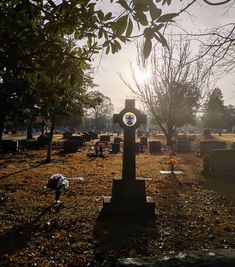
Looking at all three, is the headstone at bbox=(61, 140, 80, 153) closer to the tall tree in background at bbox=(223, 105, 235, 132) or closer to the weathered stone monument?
the weathered stone monument

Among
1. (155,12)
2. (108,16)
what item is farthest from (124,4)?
(108,16)

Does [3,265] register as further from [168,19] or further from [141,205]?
[168,19]

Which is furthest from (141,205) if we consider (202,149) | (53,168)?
(202,149)

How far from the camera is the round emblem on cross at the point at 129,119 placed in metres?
10.2

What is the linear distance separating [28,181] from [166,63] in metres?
24.1

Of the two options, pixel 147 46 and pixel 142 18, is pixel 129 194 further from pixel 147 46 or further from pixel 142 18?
pixel 142 18

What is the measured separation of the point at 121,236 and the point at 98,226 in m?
0.81

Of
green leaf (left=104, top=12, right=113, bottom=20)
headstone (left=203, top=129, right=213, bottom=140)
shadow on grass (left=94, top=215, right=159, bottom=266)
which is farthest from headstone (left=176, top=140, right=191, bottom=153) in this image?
green leaf (left=104, top=12, right=113, bottom=20)

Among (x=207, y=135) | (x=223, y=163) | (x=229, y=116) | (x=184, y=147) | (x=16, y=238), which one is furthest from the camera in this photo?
(x=229, y=116)

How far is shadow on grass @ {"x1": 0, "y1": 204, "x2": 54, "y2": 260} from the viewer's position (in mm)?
6184

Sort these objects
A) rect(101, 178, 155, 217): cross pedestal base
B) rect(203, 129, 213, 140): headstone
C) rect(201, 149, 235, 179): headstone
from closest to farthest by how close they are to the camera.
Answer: rect(101, 178, 155, 217): cross pedestal base, rect(201, 149, 235, 179): headstone, rect(203, 129, 213, 140): headstone

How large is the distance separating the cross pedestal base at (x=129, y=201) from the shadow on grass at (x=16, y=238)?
189 centimetres

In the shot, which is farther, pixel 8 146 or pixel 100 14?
pixel 8 146

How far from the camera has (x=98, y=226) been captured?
7.67 meters
